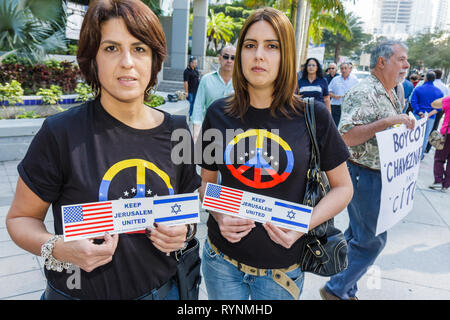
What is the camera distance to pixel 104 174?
1.29m

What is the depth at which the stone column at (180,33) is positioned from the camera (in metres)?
21.4

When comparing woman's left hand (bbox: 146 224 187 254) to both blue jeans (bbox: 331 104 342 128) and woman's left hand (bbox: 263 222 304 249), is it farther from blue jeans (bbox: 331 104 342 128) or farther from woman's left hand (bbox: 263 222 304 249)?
blue jeans (bbox: 331 104 342 128)

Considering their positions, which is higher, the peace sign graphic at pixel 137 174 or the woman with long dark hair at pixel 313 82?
the woman with long dark hair at pixel 313 82

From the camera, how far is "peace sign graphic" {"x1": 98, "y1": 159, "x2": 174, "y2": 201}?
4.22ft

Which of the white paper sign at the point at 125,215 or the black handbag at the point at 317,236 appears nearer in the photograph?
the white paper sign at the point at 125,215

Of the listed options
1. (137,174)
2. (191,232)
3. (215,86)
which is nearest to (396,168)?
(191,232)

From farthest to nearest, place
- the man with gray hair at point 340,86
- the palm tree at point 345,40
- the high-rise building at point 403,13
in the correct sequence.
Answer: the high-rise building at point 403,13 → the palm tree at point 345,40 → the man with gray hair at point 340,86

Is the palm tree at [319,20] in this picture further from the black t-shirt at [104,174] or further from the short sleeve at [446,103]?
the black t-shirt at [104,174]

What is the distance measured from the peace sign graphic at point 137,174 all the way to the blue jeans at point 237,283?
0.60m

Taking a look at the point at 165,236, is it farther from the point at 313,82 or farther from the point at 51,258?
the point at 313,82

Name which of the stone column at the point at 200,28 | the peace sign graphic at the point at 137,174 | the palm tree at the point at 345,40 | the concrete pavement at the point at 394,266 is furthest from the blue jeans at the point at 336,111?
the palm tree at the point at 345,40

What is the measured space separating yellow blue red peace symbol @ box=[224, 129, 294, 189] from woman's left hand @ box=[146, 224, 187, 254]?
47cm

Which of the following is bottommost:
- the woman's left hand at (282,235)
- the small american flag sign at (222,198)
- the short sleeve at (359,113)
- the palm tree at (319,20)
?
the woman's left hand at (282,235)

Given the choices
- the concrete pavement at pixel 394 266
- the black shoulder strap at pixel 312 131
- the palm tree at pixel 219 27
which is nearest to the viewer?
the black shoulder strap at pixel 312 131
